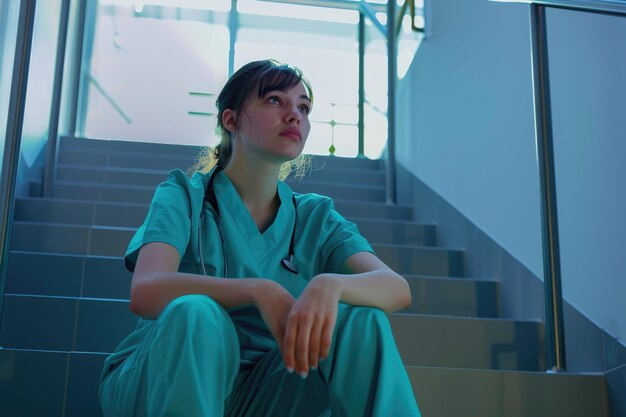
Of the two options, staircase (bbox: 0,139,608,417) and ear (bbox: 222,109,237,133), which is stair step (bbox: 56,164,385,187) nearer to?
staircase (bbox: 0,139,608,417)

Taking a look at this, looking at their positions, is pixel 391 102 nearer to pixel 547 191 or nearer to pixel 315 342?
pixel 547 191

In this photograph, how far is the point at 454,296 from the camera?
7.28 feet

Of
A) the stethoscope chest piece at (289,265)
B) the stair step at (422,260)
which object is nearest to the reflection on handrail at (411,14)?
the stair step at (422,260)

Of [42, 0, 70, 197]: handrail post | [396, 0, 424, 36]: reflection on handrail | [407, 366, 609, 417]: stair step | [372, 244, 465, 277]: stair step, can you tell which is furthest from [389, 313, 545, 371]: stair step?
[396, 0, 424, 36]: reflection on handrail

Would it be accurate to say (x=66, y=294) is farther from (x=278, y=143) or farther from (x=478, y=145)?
(x=478, y=145)

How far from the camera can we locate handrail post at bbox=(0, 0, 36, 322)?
1418 millimetres

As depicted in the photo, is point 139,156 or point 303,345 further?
point 139,156

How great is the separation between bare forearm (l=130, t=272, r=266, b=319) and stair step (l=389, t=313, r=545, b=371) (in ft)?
2.94

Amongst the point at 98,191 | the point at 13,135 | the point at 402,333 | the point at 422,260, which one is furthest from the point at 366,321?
→ the point at 98,191

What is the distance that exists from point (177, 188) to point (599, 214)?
0.97 m

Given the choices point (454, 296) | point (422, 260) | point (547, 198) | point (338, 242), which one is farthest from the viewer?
point (422, 260)

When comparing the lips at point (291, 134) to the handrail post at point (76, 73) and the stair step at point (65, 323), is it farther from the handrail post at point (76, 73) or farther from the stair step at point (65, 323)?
the handrail post at point (76, 73)

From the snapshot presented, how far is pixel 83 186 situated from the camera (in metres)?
2.82

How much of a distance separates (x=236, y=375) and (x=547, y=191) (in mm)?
948
